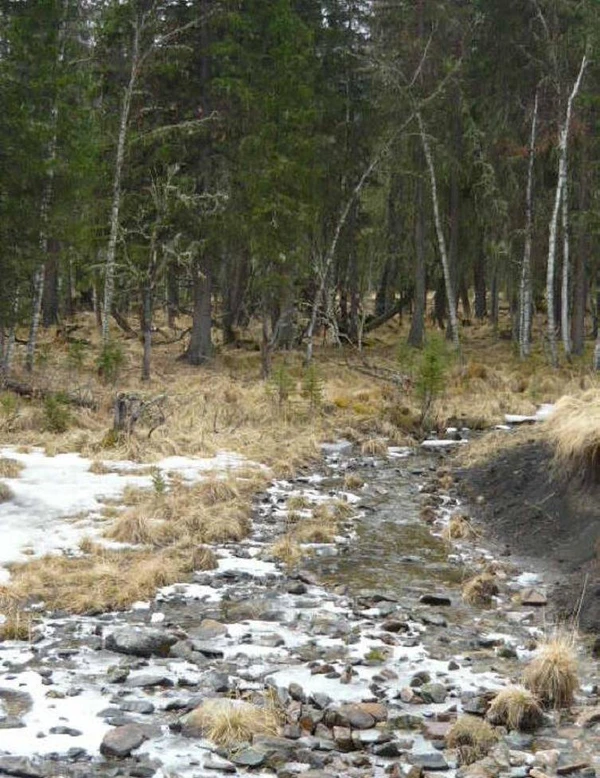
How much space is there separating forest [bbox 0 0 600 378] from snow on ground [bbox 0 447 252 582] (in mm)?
6060

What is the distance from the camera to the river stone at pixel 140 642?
6633mm

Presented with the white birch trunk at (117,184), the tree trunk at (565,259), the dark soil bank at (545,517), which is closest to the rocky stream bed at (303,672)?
the dark soil bank at (545,517)

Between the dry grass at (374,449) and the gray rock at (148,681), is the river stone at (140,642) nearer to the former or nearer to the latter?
the gray rock at (148,681)

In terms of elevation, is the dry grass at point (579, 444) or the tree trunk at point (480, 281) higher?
Result: the tree trunk at point (480, 281)

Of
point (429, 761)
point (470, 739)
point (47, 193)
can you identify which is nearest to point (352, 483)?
point (470, 739)

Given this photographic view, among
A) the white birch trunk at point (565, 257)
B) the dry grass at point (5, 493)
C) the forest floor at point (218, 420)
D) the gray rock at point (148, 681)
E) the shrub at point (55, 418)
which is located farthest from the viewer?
the white birch trunk at point (565, 257)

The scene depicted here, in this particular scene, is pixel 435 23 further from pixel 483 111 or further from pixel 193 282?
pixel 193 282

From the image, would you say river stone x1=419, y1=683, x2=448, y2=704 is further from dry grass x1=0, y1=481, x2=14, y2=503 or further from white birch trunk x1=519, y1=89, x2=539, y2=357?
white birch trunk x1=519, y1=89, x2=539, y2=357

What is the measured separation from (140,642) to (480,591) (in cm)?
324

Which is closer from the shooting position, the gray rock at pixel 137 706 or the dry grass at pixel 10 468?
the gray rock at pixel 137 706

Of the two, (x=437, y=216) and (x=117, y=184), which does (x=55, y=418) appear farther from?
(x=437, y=216)

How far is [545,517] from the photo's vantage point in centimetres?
1066

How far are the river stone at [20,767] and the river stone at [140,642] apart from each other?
1.81 meters

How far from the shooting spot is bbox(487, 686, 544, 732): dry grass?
18.0ft
